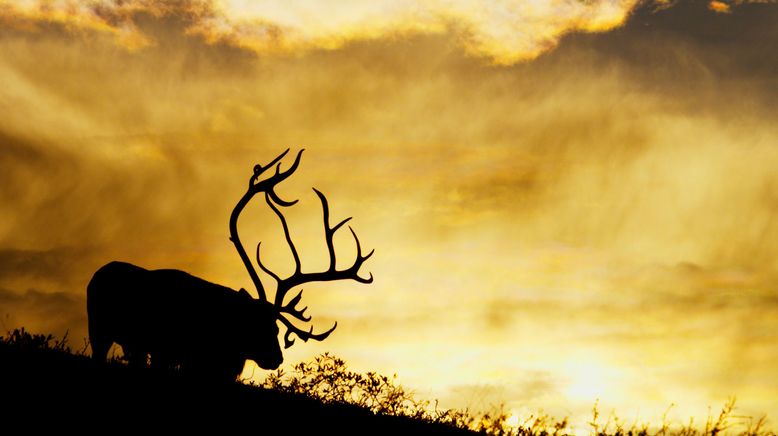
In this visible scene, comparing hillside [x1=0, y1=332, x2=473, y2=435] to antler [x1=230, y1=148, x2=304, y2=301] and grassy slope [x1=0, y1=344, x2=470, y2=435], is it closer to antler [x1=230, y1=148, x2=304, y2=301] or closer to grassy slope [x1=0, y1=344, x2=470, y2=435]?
grassy slope [x1=0, y1=344, x2=470, y2=435]

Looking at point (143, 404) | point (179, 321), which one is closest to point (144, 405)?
point (143, 404)

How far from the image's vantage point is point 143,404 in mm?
7508

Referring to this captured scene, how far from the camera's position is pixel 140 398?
764 centimetres

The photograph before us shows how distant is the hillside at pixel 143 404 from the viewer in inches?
273

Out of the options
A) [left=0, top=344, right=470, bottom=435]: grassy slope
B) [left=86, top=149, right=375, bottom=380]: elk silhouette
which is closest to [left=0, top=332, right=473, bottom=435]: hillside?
[left=0, top=344, right=470, bottom=435]: grassy slope

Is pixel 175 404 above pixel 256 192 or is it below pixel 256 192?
below

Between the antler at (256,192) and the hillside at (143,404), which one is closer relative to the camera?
the hillside at (143,404)

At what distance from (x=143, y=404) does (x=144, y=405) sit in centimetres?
2

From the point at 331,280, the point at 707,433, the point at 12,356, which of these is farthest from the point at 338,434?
the point at 331,280

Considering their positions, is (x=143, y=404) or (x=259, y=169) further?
(x=259, y=169)

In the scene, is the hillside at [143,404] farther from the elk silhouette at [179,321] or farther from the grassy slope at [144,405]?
the elk silhouette at [179,321]

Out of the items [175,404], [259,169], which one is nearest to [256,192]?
[259,169]

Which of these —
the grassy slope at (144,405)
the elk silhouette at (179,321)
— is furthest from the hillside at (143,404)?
the elk silhouette at (179,321)

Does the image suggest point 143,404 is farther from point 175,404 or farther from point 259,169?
point 259,169
